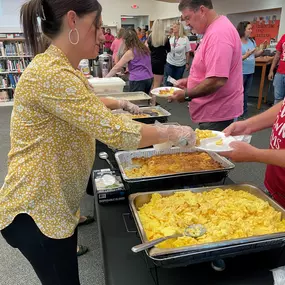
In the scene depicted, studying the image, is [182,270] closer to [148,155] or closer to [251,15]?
[148,155]

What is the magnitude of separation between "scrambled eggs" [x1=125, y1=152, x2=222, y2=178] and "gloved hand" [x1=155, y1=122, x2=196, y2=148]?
20cm

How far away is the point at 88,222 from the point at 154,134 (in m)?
1.39

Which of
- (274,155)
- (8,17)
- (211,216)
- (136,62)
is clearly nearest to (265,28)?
(136,62)

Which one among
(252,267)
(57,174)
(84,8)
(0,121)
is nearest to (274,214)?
(252,267)

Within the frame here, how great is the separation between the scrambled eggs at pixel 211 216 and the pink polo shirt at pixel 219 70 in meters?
0.83

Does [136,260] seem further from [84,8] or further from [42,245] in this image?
[84,8]

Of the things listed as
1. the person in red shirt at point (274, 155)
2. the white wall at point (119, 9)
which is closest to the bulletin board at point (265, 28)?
the white wall at point (119, 9)

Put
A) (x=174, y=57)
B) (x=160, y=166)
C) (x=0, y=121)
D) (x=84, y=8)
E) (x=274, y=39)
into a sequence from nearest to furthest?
(x=84, y=8)
(x=160, y=166)
(x=0, y=121)
(x=174, y=57)
(x=274, y=39)

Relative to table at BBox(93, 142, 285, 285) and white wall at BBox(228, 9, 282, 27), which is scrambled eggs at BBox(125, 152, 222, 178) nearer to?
table at BBox(93, 142, 285, 285)

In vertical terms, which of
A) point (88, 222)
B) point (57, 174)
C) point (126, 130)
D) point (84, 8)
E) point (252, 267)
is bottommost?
point (88, 222)

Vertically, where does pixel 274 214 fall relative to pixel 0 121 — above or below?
above

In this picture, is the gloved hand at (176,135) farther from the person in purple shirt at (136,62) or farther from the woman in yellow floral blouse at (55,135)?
the person in purple shirt at (136,62)

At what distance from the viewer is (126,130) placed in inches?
30.0

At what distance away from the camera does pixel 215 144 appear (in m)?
1.16
